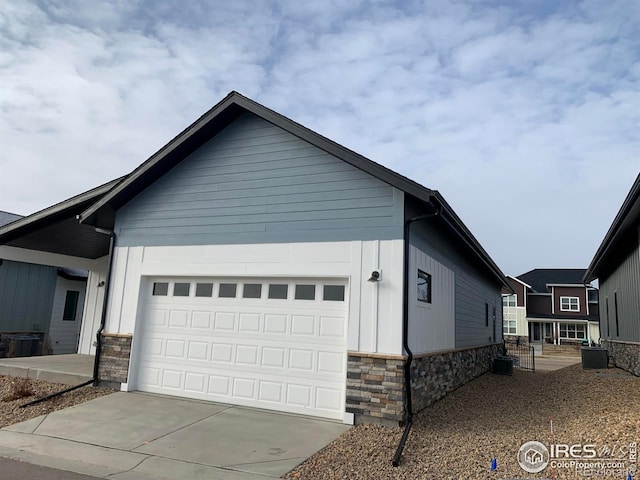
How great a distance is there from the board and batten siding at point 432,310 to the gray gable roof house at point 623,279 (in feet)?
13.8

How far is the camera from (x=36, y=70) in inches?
405

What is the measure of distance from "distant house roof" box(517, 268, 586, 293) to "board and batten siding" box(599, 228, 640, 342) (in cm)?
2696

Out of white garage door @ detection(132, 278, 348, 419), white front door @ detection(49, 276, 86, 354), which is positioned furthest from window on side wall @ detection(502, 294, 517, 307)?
white garage door @ detection(132, 278, 348, 419)

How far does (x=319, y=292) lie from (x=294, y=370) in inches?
58.3

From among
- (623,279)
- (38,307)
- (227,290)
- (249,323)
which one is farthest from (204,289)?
(623,279)

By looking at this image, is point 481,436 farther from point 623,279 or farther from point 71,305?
point 71,305

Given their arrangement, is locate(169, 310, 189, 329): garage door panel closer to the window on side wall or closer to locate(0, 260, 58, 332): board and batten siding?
locate(0, 260, 58, 332): board and batten siding

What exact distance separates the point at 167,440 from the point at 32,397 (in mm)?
3923

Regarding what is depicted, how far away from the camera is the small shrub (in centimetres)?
859

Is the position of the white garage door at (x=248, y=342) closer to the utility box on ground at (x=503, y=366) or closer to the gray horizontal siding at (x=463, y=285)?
the gray horizontal siding at (x=463, y=285)

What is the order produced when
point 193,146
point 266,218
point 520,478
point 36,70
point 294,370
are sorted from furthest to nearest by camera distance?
1. point 36,70
2. point 193,146
3. point 266,218
4. point 294,370
5. point 520,478

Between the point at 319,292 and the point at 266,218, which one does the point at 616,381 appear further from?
the point at 266,218

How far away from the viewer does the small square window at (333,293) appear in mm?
8156

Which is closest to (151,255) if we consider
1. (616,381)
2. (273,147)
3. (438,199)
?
(273,147)
